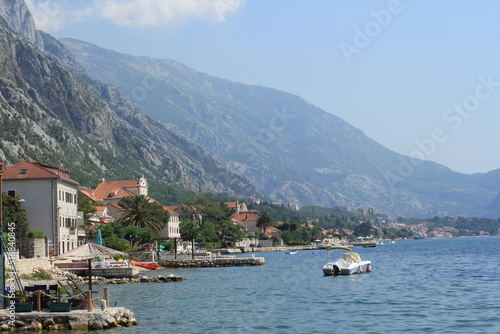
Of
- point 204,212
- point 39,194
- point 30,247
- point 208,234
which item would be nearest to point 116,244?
point 39,194

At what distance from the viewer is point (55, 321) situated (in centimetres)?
2888

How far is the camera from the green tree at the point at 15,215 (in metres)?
61.6

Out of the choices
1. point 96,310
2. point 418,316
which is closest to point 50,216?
point 96,310

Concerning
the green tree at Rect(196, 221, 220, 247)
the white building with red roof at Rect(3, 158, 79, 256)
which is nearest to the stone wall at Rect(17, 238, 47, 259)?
the white building with red roof at Rect(3, 158, 79, 256)

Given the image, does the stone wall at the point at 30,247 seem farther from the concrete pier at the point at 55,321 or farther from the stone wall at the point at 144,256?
the concrete pier at the point at 55,321

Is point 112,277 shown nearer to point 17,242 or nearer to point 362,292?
point 17,242

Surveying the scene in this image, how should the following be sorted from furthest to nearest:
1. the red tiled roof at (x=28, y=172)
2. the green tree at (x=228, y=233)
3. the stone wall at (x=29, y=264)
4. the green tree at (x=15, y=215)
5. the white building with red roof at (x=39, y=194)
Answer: the green tree at (x=228, y=233)
the white building with red roof at (x=39, y=194)
the red tiled roof at (x=28, y=172)
the green tree at (x=15, y=215)
the stone wall at (x=29, y=264)

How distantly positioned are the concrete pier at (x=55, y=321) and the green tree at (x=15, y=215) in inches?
1305

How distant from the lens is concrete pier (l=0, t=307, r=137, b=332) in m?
28.6

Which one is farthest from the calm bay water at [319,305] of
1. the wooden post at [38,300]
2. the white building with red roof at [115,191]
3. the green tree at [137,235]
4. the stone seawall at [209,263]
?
the white building with red roof at [115,191]

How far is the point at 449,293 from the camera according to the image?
1758 inches

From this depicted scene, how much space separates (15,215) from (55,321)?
37.2 meters

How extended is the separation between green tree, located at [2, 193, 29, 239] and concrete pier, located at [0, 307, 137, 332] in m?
33.2

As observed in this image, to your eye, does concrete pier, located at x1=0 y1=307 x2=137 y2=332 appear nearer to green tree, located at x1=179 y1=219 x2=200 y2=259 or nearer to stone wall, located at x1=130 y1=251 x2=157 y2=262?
stone wall, located at x1=130 y1=251 x2=157 y2=262
